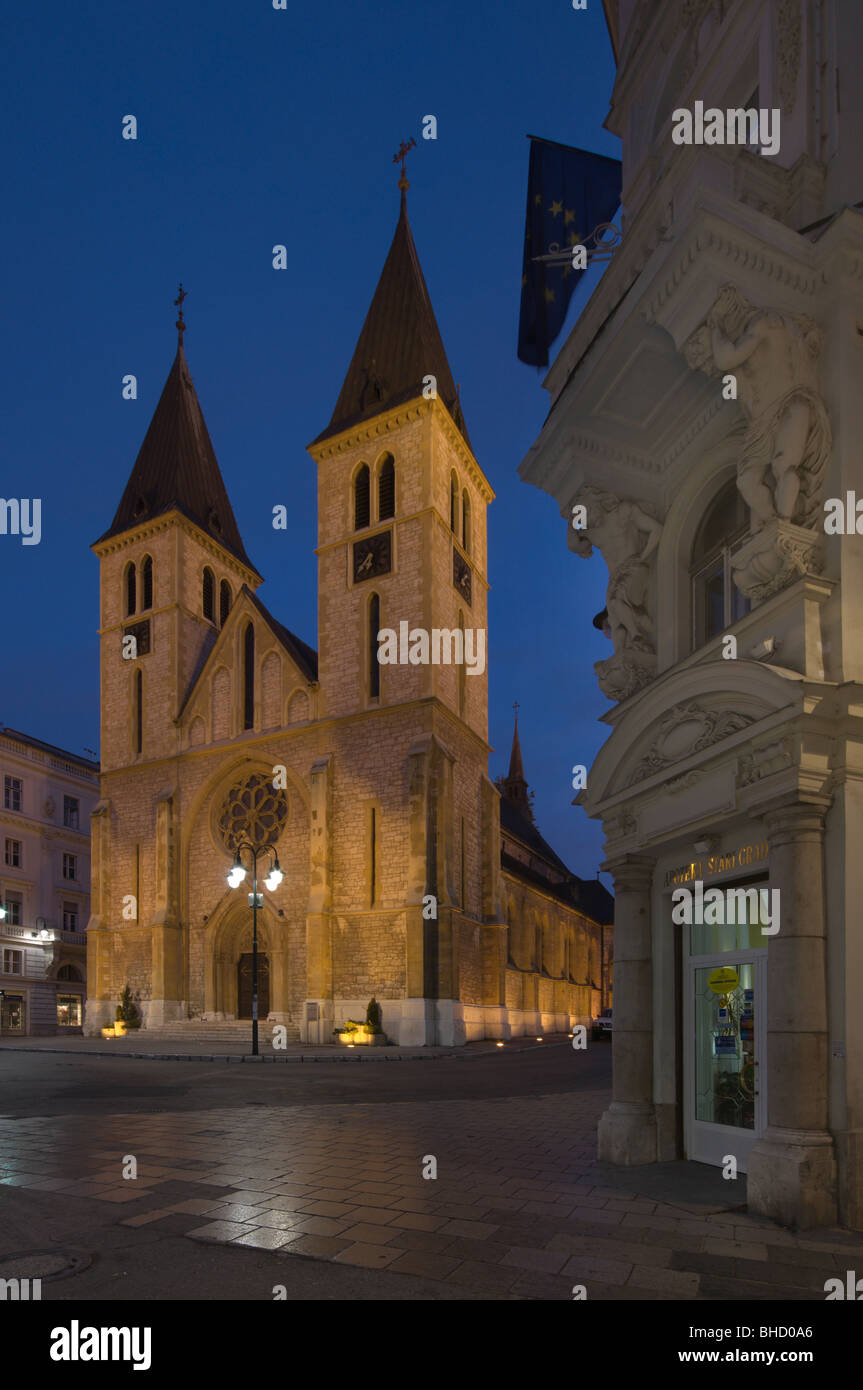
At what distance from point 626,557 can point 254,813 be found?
1136 inches

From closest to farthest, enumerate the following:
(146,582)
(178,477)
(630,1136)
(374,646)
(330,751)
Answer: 1. (630,1136)
2. (330,751)
3. (374,646)
4. (146,582)
5. (178,477)

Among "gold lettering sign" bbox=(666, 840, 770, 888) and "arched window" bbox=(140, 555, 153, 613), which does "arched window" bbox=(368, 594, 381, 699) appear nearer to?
"arched window" bbox=(140, 555, 153, 613)

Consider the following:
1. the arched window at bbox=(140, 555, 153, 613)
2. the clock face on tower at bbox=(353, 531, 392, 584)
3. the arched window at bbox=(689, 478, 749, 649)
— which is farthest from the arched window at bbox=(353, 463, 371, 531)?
the arched window at bbox=(689, 478, 749, 649)

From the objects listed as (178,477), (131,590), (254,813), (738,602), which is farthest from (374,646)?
(738,602)

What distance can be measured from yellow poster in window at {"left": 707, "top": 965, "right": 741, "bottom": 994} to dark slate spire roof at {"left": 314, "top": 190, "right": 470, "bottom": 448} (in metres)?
31.5

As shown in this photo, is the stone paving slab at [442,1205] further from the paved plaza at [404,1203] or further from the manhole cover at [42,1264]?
the manhole cover at [42,1264]

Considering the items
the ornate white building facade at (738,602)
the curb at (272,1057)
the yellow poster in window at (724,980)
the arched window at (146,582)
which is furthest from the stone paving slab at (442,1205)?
the arched window at (146,582)

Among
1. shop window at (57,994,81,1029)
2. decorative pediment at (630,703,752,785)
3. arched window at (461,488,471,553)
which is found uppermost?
arched window at (461,488,471,553)

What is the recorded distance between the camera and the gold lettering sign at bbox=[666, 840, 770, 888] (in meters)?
8.19

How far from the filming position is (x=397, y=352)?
40.7 m

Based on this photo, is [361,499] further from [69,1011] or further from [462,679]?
[69,1011]
